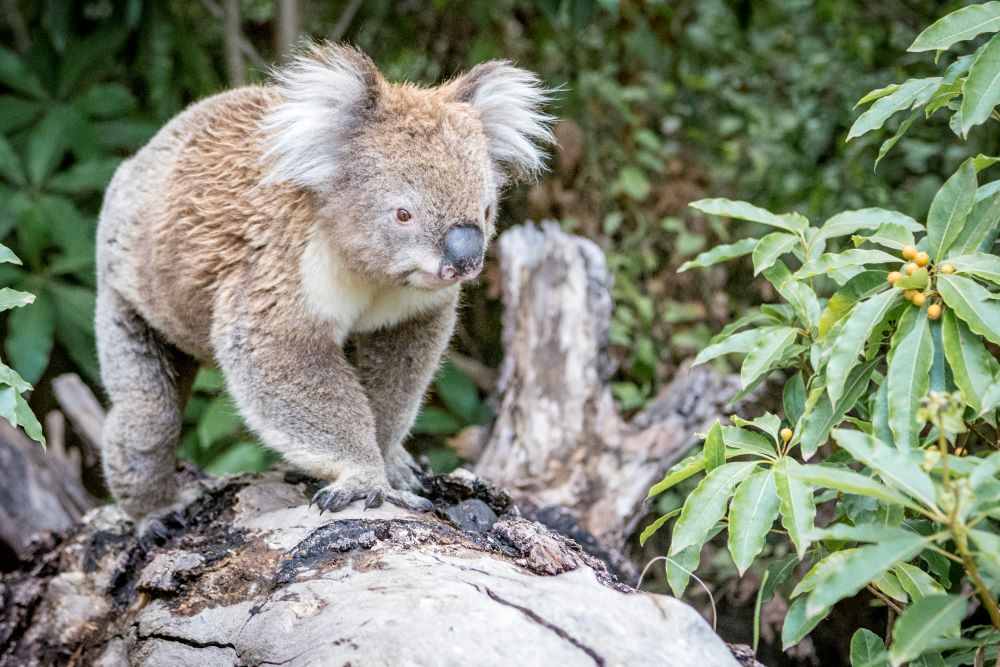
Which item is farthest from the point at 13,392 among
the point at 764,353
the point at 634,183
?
the point at 634,183

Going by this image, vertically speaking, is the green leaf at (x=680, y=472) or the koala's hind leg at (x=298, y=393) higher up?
the green leaf at (x=680, y=472)

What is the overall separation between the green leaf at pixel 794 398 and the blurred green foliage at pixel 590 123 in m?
2.69

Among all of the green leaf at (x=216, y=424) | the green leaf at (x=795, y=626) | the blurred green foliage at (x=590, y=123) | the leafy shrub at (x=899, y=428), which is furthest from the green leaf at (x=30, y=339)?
the green leaf at (x=795, y=626)

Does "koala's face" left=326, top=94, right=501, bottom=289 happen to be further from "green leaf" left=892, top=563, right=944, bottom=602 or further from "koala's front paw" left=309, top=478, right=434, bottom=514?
"green leaf" left=892, top=563, right=944, bottom=602

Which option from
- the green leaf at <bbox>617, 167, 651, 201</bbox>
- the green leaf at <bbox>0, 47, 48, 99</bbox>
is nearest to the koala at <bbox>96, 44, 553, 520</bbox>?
the green leaf at <bbox>0, 47, 48, 99</bbox>

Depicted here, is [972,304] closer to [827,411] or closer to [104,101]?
[827,411]

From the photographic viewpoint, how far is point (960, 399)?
1653 mm

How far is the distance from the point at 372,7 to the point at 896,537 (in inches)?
214

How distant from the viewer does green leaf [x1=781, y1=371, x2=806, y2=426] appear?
7.87 ft

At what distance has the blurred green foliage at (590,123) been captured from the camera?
5047mm

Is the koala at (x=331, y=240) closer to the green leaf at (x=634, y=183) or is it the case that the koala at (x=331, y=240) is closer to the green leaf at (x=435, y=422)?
the green leaf at (x=435, y=422)

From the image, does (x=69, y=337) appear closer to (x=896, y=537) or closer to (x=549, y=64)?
(x=549, y=64)

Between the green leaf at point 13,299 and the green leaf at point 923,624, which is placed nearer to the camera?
the green leaf at point 923,624

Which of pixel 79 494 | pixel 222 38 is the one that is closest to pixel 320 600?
pixel 79 494
